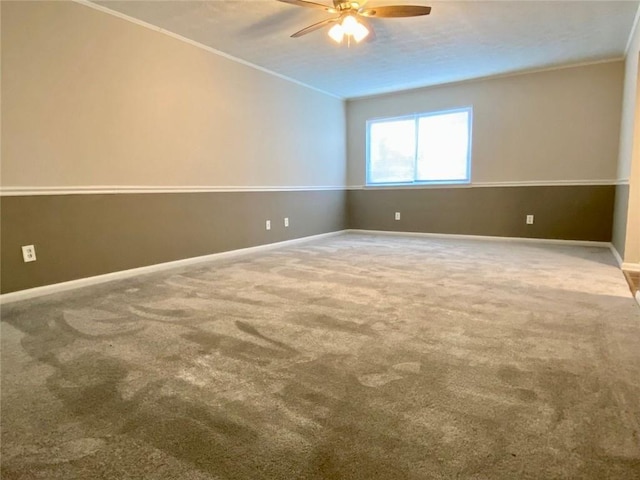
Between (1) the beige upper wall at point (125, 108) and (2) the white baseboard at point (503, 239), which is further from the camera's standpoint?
(2) the white baseboard at point (503, 239)

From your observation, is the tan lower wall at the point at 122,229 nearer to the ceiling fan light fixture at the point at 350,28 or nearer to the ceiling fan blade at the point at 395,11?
the ceiling fan light fixture at the point at 350,28

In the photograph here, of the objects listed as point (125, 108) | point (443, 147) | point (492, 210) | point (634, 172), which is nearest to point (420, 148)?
point (443, 147)

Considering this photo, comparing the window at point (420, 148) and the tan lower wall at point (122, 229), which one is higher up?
the window at point (420, 148)

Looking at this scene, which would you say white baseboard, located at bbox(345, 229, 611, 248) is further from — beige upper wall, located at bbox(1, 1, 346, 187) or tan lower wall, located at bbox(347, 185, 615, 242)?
beige upper wall, located at bbox(1, 1, 346, 187)

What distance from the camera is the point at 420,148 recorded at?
588 centimetres

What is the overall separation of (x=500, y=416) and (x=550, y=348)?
0.72 meters

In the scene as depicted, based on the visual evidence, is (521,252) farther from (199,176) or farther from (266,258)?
(199,176)

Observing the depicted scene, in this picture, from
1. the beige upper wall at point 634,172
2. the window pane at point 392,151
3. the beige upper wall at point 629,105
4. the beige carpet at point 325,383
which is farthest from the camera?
the window pane at point 392,151

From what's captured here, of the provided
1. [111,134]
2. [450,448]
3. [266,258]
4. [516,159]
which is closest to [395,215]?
[516,159]

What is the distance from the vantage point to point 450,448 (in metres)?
1.13

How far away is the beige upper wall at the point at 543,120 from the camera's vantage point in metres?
4.56

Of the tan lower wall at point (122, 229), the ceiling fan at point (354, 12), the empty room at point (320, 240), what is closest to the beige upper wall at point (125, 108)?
the empty room at point (320, 240)

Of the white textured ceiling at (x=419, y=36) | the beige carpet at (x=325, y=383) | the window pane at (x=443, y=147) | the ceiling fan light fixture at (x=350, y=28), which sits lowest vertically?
the beige carpet at (x=325, y=383)

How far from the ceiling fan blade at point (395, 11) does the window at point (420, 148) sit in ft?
10.2
